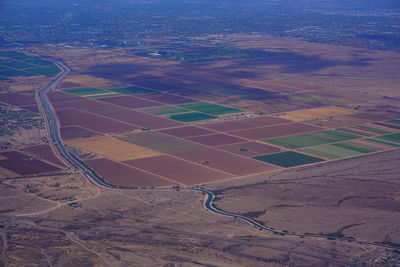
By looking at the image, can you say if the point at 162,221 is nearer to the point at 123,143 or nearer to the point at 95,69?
the point at 123,143

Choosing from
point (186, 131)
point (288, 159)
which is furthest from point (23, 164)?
point (288, 159)

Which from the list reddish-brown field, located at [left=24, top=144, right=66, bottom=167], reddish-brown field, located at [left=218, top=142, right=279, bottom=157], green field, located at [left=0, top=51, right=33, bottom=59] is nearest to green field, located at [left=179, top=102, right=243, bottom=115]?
reddish-brown field, located at [left=218, top=142, right=279, bottom=157]

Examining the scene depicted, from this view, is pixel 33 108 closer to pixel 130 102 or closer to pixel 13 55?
pixel 130 102

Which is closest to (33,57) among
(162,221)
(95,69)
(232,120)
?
(95,69)

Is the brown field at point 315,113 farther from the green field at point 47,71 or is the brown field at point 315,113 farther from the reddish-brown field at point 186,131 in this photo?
the green field at point 47,71

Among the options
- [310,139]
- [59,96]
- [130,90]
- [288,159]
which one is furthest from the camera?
[130,90]

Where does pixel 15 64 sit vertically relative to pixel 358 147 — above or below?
below
